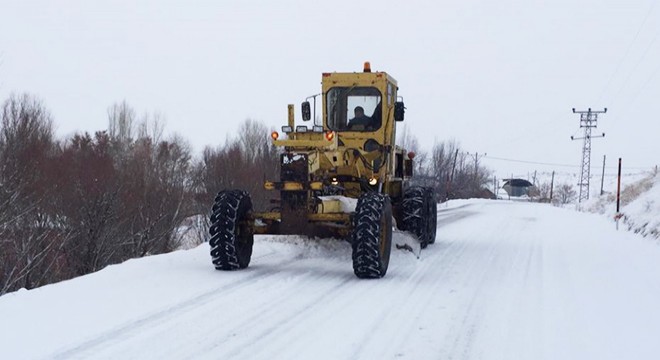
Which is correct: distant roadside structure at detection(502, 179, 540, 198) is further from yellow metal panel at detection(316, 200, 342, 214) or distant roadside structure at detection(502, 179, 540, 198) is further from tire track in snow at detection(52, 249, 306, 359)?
tire track in snow at detection(52, 249, 306, 359)

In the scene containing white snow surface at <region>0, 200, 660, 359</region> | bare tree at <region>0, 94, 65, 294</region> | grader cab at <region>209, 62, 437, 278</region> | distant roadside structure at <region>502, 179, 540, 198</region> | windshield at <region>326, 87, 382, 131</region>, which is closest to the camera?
white snow surface at <region>0, 200, 660, 359</region>

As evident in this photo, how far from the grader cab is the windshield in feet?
0.06

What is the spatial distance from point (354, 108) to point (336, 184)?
1.68 metres

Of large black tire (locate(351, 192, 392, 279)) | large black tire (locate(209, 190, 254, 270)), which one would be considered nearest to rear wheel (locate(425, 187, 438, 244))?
large black tire (locate(351, 192, 392, 279))

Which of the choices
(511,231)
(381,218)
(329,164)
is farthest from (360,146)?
(511,231)

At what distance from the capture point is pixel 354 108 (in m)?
11.6

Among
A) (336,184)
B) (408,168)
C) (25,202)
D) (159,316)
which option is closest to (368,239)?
(336,184)

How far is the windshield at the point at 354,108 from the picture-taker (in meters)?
11.5

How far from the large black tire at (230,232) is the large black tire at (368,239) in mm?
1651

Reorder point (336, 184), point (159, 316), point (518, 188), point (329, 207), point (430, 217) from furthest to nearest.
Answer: point (518, 188) < point (430, 217) < point (336, 184) < point (329, 207) < point (159, 316)

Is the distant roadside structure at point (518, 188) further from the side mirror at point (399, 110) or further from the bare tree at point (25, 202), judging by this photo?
the side mirror at point (399, 110)

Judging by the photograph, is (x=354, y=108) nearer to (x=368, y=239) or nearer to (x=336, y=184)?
(x=336, y=184)

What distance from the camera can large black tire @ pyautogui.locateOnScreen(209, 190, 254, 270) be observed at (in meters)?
8.94

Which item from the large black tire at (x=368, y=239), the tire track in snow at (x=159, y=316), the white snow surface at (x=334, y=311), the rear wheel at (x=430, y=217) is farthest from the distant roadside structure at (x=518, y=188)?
the tire track in snow at (x=159, y=316)
